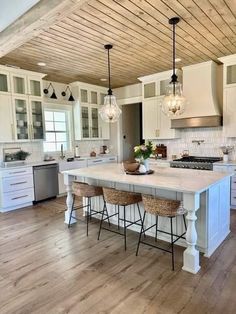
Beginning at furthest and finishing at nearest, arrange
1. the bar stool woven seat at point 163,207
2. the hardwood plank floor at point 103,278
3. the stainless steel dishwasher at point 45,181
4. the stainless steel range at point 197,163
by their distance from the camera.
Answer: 1. the stainless steel dishwasher at point 45,181
2. the stainless steel range at point 197,163
3. the bar stool woven seat at point 163,207
4. the hardwood plank floor at point 103,278

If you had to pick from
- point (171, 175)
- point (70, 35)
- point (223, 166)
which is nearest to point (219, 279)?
point (171, 175)

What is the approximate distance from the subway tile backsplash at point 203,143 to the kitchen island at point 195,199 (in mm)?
1929

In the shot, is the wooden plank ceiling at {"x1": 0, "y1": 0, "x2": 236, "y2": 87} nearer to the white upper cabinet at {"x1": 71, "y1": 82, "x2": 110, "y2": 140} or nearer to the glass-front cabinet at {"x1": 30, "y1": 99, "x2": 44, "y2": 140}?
the glass-front cabinet at {"x1": 30, "y1": 99, "x2": 44, "y2": 140}

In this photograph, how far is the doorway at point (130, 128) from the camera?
708 centimetres

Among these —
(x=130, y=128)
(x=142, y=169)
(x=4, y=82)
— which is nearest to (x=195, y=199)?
(x=142, y=169)

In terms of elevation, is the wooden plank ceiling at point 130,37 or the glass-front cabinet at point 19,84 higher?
the wooden plank ceiling at point 130,37

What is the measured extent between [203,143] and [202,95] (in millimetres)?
1049

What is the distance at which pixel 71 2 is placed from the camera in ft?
6.83

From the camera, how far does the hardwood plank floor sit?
192 cm

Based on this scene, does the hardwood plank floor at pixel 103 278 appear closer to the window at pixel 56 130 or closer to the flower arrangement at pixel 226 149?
the flower arrangement at pixel 226 149

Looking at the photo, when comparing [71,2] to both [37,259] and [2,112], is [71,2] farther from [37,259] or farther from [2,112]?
[2,112]

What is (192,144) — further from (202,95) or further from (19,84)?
(19,84)

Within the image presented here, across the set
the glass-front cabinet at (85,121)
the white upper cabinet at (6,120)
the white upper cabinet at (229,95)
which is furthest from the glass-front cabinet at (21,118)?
the white upper cabinet at (229,95)

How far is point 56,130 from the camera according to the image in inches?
234
